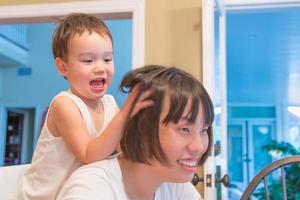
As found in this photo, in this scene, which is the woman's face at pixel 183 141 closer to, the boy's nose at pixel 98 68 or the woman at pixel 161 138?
the woman at pixel 161 138

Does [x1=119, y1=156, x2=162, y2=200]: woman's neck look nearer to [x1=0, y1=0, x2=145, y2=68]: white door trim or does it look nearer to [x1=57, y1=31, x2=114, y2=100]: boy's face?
[x1=57, y1=31, x2=114, y2=100]: boy's face

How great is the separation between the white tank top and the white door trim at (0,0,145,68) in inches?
52.4

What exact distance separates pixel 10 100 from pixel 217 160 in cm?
681

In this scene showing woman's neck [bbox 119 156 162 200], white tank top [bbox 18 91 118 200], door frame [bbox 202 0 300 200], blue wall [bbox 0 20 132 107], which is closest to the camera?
woman's neck [bbox 119 156 162 200]

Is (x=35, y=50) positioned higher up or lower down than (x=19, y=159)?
higher up

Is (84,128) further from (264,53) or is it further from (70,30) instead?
(264,53)

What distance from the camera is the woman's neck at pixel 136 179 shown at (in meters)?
0.96

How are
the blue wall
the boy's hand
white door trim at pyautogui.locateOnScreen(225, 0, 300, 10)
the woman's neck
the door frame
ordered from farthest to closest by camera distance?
the blue wall → white door trim at pyautogui.locateOnScreen(225, 0, 300, 10) → the door frame → the woman's neck → the boy's hand

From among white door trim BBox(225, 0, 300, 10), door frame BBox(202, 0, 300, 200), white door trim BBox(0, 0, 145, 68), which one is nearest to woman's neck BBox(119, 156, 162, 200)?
door frame BBox(202, 0, 300, 200)

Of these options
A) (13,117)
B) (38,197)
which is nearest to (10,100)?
(13,117)

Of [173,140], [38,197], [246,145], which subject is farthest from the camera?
[246,145]

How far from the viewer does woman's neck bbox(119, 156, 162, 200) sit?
0.96 meters

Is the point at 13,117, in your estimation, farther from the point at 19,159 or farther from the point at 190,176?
the point at 190,176

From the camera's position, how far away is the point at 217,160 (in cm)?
204
